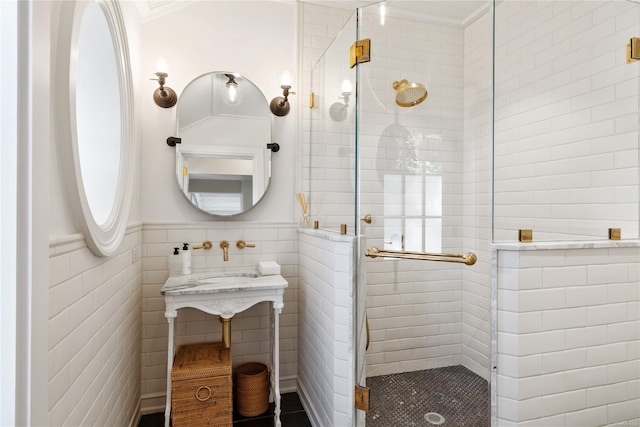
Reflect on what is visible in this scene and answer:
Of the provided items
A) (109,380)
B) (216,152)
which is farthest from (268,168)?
(109,380)

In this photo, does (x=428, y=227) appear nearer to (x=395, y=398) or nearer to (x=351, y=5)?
(x=395, y=398)

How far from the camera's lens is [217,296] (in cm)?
193

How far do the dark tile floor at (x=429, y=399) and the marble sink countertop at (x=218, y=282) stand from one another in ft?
2.56

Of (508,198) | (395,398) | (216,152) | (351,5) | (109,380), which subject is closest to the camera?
(109,380)

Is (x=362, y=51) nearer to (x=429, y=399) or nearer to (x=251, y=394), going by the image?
(x=429, y=399)

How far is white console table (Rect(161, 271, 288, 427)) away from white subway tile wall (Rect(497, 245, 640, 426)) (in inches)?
46.1

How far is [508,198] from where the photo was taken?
1680 millimetres

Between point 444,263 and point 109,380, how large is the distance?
68.5 inches

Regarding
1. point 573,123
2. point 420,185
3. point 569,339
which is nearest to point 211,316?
point 420,185

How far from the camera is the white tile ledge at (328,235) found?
1744 millimetres

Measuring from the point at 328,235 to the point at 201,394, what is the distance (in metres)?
1.12

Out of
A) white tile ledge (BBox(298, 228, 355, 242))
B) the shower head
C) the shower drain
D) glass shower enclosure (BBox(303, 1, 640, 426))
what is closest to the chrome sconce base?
glass shower enclosure (BBox(303, 1, 640, 426))

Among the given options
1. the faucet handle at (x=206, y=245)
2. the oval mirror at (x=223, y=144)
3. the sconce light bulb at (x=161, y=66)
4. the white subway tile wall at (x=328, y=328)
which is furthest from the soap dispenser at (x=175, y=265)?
the sconce light bulb at (x=161, y=66)

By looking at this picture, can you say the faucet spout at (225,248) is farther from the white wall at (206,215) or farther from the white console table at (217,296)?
the white console table at (217,296)
